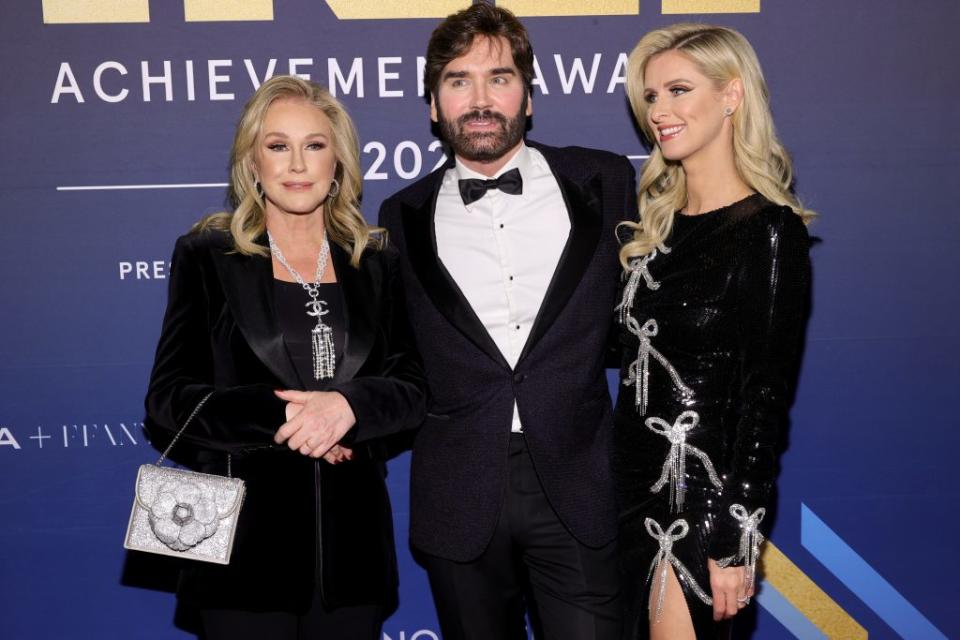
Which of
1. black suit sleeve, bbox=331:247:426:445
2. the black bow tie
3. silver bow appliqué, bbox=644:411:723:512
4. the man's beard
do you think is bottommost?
silver bow appliqué, bbox=644:411:723:512

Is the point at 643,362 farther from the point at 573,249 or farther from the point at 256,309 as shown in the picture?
the point at 256,309

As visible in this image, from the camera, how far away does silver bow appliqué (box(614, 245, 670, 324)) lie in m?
2.17

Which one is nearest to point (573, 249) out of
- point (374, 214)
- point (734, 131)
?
point (734, 131)

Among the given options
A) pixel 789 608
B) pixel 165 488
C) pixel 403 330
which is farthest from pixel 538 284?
pixel 789 608

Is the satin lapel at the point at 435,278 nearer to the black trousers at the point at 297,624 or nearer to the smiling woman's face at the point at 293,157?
the smiling woman's face at the point at 293,157

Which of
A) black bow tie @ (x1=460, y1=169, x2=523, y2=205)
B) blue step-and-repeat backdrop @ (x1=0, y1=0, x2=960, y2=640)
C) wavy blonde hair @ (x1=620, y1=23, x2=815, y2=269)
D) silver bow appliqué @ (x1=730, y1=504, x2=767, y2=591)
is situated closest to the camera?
silver bow appliqué @ (x1=730, y1=504, x2=767, y2=591)

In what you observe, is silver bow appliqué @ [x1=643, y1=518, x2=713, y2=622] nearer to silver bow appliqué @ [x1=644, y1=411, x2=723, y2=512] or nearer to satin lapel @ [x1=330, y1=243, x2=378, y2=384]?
silver bow appliqué @ [x1=644, y1=411, x2=723, y2=512]

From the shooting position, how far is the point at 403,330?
7.80 ft

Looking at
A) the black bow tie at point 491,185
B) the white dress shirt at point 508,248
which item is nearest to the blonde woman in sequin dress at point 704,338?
the white dress shirt at point 508,248

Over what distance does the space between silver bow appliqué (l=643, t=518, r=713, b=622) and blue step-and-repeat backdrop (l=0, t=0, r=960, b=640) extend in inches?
45.5

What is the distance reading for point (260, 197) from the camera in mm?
2385

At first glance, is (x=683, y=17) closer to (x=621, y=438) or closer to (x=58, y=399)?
(x=621, y=438)

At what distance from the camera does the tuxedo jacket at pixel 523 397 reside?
229 centimetres

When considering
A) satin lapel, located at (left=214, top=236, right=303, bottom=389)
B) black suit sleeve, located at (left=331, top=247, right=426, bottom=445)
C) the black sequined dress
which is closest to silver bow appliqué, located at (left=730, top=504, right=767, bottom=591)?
the black sequined dress
